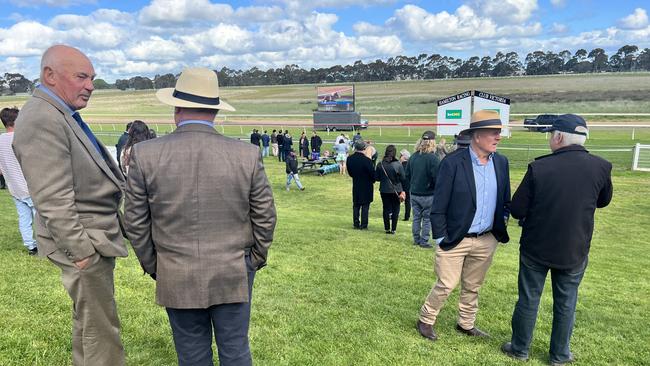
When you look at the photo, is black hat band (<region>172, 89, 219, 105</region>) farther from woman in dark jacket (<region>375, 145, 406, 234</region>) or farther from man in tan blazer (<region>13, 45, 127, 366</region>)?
woman in dark jacket (<region>375, 145, 406, 234</region>)

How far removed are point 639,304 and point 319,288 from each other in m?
3.86

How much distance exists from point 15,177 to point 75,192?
3.85m

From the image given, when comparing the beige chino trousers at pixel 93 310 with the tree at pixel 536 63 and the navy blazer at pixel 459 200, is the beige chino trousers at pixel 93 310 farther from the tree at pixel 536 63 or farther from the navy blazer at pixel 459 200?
the tree at pixel 536 63

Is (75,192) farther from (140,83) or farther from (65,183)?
(140,83)

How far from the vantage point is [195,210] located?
2.47m

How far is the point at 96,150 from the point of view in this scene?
2799 millimetres

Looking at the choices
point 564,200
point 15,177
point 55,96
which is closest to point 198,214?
point 55,96

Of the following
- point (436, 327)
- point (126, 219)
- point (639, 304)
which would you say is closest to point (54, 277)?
point (126, 219)

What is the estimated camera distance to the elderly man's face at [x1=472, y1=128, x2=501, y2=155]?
3.99 metres

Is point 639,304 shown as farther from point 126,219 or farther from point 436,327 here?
point 126,219

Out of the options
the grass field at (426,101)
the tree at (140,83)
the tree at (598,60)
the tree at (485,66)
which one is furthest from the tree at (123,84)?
the tree at (598,60)

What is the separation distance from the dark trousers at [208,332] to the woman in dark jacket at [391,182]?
6845mm

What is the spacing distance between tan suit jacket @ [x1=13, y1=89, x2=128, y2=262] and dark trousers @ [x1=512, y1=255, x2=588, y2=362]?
316cm

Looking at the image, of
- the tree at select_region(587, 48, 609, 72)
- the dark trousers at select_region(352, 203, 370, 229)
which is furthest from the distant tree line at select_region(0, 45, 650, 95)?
the dark trousers at select_region(352, 203, 370, 229)
